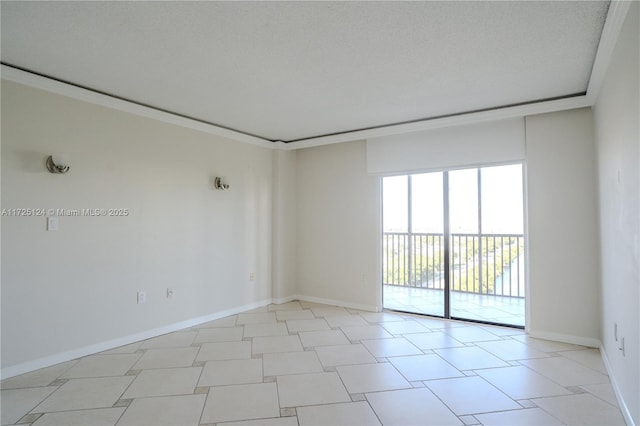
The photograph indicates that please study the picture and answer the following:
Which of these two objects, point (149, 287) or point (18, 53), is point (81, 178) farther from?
point (149, 287)

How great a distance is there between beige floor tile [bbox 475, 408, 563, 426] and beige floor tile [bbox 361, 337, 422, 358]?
1006mm

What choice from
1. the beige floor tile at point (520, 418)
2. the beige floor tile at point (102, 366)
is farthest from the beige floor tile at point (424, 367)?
the beige floor tile at point (102, 366)

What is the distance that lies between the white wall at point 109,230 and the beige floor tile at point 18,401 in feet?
1.15

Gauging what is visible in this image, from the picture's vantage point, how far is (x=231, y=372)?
106 inches

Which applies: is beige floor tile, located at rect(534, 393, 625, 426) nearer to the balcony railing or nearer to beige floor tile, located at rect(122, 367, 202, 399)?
the balcony railing

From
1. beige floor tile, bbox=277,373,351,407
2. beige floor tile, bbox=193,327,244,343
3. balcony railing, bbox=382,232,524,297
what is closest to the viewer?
beige floor tile, bbox=277,373,351,407

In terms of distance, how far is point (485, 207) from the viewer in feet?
14.0

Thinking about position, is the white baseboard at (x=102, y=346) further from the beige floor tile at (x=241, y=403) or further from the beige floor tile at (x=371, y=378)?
the beige floor tile at (x=371, y=378)

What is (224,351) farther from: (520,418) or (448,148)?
(448,148)

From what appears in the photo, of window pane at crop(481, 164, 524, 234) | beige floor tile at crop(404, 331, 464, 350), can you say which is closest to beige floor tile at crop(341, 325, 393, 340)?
beige floor tile at crop(404, 331, 464, 350)

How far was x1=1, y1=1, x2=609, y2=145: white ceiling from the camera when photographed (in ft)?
6.31

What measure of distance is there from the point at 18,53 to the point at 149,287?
223cm

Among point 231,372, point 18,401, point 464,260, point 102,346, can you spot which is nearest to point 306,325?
point 231,372

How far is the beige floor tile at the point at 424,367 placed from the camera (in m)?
2.62
